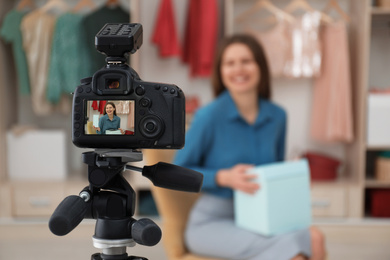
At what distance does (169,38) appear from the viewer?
10.8 feet

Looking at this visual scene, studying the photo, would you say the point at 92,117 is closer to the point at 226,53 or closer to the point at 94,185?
the point at 94,185

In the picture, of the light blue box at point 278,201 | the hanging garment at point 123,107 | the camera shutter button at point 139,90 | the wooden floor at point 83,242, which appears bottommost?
the wooden floor at point 83,242

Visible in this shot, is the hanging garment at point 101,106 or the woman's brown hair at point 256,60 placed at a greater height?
the woman's brown hair at point 256,60

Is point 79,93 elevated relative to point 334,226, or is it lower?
elevated

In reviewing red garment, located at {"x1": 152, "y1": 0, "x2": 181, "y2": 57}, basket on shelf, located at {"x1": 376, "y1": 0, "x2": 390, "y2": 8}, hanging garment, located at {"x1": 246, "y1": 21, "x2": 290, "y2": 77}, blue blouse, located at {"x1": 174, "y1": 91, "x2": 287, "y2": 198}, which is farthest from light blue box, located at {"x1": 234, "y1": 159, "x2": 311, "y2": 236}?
basket on shelf, located at {"x1": 376, "y1": 0, "x2": 390, "y2": 8}

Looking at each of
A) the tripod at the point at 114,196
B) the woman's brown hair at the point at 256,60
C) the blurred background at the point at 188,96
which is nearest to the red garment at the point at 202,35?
the blurred background at the point at 188,96

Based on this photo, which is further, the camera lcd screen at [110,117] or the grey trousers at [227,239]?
the grey trousers at [227,239]

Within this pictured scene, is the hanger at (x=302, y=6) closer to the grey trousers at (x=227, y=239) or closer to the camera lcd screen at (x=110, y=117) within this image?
the grey trousers at (x=227, y=239)

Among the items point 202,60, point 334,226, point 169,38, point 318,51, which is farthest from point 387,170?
point 169,38

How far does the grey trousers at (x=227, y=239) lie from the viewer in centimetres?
141

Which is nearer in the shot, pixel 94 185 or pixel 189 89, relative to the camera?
pixel 94 185

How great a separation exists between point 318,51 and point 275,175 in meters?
1.93

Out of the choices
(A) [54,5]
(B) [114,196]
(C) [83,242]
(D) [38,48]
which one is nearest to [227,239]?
(B) [114,196]

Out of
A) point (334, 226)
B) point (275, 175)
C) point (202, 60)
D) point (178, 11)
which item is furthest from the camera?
point (178, 11)
